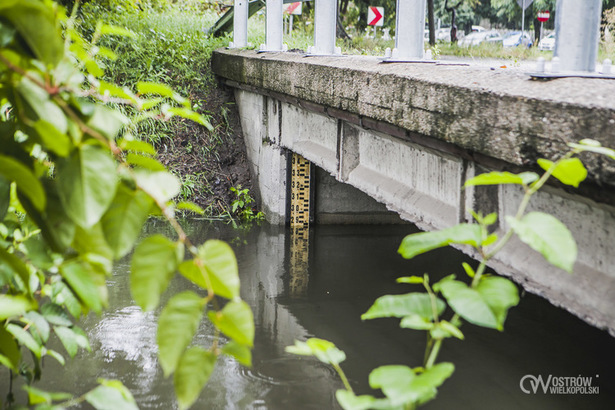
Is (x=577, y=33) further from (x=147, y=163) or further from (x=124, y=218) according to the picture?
(x=124, y=218)

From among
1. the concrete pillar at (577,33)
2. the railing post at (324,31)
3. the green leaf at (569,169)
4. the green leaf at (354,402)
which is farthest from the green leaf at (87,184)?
the railing post at (324,31)

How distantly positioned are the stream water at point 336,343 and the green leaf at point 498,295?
2700mm

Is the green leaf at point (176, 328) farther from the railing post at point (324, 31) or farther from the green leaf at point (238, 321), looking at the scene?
the railing post at point (324, 31)

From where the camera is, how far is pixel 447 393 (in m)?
3.98

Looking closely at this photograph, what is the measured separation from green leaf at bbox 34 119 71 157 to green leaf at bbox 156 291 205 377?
0.85 ft

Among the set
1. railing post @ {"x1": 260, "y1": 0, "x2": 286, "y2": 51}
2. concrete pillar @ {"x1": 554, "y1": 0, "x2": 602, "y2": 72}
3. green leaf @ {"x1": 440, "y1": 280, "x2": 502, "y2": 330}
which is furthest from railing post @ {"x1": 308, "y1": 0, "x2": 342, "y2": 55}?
green leaf @ {"x1": 440, "y1": 280, "x2": 502, "y2": 330}

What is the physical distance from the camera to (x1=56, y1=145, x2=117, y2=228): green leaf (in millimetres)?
918

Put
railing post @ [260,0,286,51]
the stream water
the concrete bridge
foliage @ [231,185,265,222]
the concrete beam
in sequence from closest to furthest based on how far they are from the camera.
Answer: the concrete beam
the concrete bridge
the stream water
railing post @ [260,0,286,51]
foliage @ [231,185,265,222]

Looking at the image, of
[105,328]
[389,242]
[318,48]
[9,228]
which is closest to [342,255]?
[389,242]

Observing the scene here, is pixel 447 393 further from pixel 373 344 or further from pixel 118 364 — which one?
pixel 118 364

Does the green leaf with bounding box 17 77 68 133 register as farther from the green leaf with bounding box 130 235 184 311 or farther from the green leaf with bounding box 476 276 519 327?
the green leaf with bounding box 476 276 519 327

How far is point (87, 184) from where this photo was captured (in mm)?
924

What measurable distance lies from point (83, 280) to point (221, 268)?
340 millimetres

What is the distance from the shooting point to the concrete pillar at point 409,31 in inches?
167
